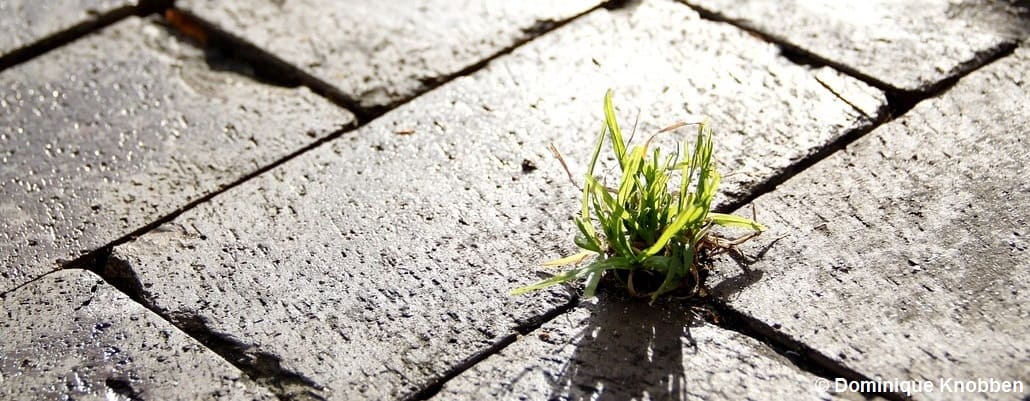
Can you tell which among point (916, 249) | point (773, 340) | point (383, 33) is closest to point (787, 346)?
point (773, 340)

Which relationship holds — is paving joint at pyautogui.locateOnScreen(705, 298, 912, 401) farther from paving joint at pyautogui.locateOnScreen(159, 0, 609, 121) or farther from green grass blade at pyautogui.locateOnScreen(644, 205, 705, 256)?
paving joint at pyautogui.locateOnScreen(159, 0, 609, 121)

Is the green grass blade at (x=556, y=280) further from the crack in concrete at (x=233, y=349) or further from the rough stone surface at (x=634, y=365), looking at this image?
the crack in concrete at (x=233, y=349)

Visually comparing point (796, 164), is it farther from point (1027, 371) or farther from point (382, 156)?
point (382, 156)

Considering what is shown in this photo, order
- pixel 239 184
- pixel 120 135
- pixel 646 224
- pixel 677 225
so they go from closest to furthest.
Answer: pixel 677 225 → pixel 646 224 → pixel 239 184 → pixel 120 135

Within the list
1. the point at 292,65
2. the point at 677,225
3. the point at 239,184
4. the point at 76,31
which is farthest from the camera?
the point at 76,31

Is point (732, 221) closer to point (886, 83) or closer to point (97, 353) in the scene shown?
point (886, 83)

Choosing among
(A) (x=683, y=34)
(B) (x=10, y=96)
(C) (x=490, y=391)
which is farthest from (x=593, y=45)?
(B) (x=10, y=96)
